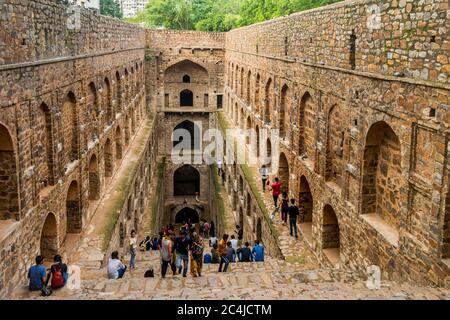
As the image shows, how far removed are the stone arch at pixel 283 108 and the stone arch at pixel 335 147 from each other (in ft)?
14.1

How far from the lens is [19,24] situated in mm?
9234

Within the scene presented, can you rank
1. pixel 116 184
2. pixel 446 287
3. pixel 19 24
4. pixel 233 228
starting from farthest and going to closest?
1. pixel 233 228
2. pixel 116 184
3. pixel 19 24
4. pixel 446 287

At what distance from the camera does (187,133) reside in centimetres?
3575

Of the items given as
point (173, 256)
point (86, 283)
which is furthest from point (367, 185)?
point (86, 283)

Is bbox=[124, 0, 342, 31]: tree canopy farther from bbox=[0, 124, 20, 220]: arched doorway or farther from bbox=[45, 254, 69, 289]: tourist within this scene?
bbox=[45, 254, 69, 289]: tourist

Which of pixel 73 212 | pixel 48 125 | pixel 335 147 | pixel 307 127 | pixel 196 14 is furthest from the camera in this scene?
pixel 196 14

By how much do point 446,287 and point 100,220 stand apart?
399 inches

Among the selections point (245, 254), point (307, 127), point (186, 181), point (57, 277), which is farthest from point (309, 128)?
point (186, 181)

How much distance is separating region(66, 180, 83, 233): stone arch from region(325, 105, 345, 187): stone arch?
6.47 meters

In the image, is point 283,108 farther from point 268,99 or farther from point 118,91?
point 118,91

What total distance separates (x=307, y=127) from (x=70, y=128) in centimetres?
638

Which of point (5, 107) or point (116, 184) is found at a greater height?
point (5, 107)

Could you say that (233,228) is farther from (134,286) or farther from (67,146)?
(134,286)

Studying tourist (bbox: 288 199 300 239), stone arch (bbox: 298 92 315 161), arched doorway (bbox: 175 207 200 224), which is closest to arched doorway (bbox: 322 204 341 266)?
tourist (bbox: 288 199 300 239)
